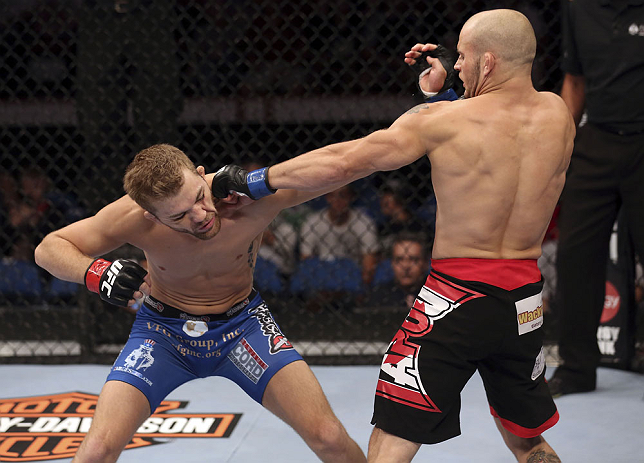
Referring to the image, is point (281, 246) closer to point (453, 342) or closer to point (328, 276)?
point (328, 276)

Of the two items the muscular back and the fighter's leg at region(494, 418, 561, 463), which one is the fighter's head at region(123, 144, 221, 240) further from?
the fighter's leg at region(494, 418, 561, 463)

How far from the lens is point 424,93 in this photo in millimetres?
1855

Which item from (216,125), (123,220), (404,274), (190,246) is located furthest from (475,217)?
(216,125)

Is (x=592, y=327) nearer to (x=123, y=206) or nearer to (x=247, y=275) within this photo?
(x=247, y=275)

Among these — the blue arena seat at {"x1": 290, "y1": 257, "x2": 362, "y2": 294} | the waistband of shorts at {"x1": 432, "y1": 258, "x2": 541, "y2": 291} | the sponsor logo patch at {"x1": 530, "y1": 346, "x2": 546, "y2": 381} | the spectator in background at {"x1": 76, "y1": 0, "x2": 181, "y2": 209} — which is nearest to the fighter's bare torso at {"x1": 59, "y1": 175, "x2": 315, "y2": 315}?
the waistband of shorts at {"x1": 432, "y1": 258, "x2": 541, "y2": 291}

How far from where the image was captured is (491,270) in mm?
1620

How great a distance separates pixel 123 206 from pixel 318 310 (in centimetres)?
220

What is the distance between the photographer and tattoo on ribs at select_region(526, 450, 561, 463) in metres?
1.74

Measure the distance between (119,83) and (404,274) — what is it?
1.62 m

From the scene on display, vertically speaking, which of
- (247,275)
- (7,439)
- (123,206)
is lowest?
(7,439)

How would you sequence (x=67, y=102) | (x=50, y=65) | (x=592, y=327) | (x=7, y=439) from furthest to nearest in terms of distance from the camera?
(x=50, y=65), (x=67, y=102), (x=592, y=327), (x=7, y=439)

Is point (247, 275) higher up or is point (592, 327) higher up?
point (247, 275)

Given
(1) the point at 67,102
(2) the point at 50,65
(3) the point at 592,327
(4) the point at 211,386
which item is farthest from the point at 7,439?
(2) the point at 50,65

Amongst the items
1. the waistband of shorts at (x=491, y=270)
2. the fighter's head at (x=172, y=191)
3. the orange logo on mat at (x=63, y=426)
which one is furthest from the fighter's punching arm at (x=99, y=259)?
the orange logo on mat at (x=63, y=426)
